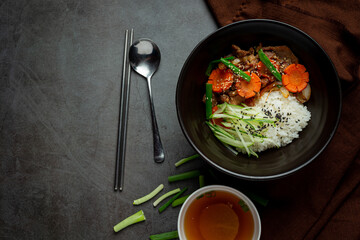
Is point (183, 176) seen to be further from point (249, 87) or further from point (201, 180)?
point (249, 87)

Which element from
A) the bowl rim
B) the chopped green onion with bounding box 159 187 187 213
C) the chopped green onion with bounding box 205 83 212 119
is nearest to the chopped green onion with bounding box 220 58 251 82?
the chopped green onion with bounding box 205 83 212 119

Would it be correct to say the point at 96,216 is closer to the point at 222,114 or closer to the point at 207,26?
the point at 222,114

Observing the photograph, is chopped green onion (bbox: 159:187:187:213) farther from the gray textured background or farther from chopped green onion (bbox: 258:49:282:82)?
chopped green onion (bbox: 258:49:282:82)

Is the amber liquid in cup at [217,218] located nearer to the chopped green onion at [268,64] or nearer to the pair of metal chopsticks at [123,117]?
the pair of metal chopsticks at [123,117]

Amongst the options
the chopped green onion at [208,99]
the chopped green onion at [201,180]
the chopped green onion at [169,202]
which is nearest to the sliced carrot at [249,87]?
the chopped green onion at [208,99]

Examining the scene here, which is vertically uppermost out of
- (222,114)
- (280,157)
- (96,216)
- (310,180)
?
(222,114)

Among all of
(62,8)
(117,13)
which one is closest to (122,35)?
(117,13)

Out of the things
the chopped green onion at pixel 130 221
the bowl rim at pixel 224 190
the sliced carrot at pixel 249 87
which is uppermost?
the sliced carrot at pixel 249 87
